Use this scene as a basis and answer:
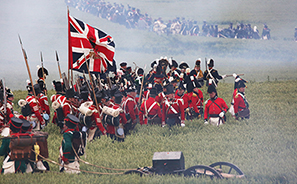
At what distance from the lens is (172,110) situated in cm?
1399

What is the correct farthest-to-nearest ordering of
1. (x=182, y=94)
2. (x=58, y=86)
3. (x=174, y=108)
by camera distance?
(x=182, y=94), (x=174, y=108), (x=58, y=86)

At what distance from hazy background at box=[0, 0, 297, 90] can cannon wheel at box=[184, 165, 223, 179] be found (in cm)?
2386

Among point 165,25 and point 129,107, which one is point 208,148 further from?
point 165,25

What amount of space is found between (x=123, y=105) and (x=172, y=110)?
6.16 ft

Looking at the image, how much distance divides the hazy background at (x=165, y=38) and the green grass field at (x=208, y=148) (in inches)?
744

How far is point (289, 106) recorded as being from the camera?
16500 millimetres

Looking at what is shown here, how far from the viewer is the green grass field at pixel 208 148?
9.14 metres

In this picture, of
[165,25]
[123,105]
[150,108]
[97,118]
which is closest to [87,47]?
[123,105]

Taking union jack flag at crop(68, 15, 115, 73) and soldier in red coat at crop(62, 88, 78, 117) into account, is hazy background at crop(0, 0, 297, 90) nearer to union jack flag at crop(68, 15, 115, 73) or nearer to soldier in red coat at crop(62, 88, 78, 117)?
union jack flag at crop(68, 15, 115, 73)

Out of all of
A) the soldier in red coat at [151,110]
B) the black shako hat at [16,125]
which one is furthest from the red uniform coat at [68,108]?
the black shako hat at [16,125]

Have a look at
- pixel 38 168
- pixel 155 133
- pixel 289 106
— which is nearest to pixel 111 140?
pixel 155 133

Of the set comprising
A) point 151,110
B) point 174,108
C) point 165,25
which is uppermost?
point 165,25

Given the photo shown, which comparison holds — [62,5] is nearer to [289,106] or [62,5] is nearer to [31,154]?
[289,106]

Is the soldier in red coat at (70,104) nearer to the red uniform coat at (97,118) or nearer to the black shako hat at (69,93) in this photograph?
the black shako hat at (69,93)
